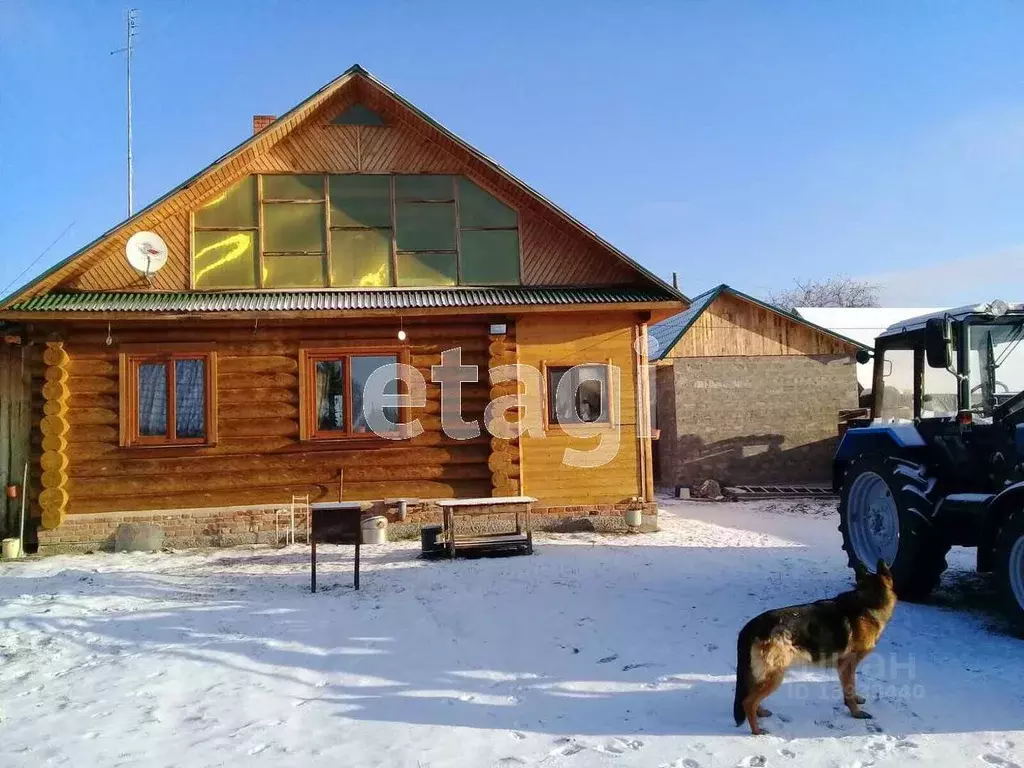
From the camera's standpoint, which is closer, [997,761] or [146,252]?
[997,761]

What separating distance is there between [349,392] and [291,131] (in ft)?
13.9

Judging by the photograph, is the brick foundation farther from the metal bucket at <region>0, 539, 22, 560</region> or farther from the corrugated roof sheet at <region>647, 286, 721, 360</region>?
the corrugated roof sheet at <region>647, 286, 721, 360</region>

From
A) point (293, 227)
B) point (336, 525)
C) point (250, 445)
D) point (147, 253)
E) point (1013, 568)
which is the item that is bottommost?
point (1013, 568)

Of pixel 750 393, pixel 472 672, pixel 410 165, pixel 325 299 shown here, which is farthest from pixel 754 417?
pixel 472 672

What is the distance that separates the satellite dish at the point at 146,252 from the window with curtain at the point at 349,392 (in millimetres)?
2513

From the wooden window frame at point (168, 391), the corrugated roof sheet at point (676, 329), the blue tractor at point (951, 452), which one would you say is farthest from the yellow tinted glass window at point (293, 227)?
the corrugated roof sheet at point (676, 329)

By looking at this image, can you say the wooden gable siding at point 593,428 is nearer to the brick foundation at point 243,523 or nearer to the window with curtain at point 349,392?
the brick foundation at point 243,523

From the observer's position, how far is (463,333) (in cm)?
1227

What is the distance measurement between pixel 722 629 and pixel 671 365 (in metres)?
12.3

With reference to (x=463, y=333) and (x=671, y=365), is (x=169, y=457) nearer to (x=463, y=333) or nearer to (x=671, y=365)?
(x=463, y=333)

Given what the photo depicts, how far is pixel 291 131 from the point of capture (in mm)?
12422

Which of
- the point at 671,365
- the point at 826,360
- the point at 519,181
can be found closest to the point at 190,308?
the point at 519,181

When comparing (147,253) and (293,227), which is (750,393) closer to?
(293,227)

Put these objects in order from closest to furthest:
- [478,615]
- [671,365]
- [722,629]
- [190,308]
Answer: [722,629]
[478,615]
[190,308]
[671,365]
